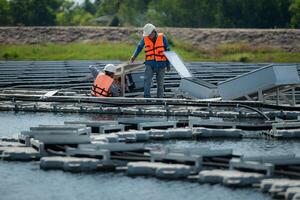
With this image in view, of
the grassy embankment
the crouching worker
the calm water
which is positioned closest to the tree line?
the grassy embankment

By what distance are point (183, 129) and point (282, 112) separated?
3985 mm

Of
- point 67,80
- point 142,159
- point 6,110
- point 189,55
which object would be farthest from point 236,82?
point 189,55

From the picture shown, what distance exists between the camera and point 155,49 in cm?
2717

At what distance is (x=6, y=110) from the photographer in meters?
28.2

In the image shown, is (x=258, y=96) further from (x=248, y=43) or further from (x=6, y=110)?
(x=248, y=43)

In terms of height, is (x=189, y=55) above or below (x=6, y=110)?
above

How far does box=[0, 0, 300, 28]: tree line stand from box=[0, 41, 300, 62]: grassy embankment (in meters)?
19.3

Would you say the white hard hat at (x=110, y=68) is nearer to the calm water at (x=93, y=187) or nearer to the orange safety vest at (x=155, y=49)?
the orange safety vest at (x=155, y=49)

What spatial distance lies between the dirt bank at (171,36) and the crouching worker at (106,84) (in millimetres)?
30811

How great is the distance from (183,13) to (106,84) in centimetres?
5700

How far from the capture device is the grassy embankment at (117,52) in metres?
54.9

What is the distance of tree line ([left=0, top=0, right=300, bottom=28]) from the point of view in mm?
78688

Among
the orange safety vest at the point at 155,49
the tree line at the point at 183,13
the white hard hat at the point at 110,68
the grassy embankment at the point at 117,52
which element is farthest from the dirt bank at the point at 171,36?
the orange safety vest at the point at 155,49

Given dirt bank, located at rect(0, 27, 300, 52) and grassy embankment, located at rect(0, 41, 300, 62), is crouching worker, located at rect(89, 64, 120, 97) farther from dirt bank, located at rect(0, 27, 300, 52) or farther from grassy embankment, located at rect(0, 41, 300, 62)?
dirt bank, located at rect(0, 27, 300, 52)
